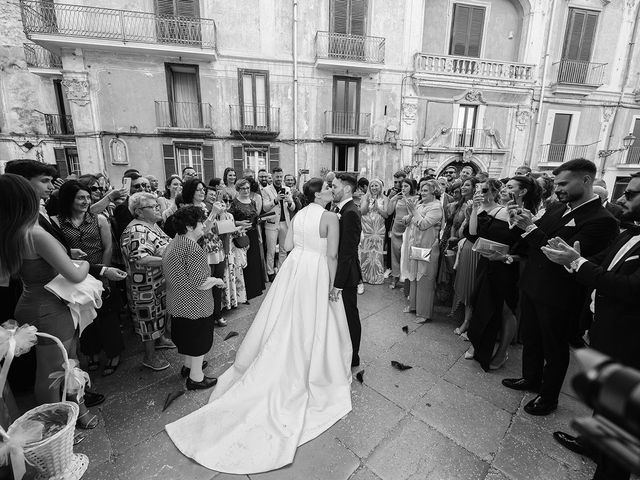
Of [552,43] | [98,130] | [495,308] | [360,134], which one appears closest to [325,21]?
[360,134]

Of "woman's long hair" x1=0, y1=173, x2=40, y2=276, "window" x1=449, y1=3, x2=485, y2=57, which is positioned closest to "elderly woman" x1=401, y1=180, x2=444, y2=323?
"woman's long hair" x1=0, y1=173, x2=40, y2=276

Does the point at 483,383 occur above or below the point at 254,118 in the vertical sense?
below

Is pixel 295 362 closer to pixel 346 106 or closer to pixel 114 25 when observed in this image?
pixel 346 106

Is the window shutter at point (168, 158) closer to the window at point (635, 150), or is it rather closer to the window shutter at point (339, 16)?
the window shutter at point (339, 16)

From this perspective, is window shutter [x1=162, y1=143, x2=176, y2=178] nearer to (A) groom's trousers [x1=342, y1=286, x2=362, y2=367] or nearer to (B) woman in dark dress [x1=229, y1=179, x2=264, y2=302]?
(B) woman in dark dress [x1=229, y1=179, x2=264, y2=302]

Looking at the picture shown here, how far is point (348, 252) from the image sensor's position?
2.72 m

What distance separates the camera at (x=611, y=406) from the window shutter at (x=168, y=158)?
513 inches

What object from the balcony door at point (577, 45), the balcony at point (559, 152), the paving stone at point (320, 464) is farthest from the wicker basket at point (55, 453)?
the balcony door at point (577, 45)

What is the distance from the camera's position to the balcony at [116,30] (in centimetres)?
989

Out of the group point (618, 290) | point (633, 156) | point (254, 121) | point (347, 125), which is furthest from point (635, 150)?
point (618, 290)

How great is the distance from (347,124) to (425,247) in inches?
407

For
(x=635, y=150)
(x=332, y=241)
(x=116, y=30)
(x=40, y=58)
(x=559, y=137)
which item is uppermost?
(x=116, y=30)

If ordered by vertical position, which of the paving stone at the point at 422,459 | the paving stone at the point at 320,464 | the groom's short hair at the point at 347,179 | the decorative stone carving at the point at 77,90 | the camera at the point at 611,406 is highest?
the decorative stone carving at the point at 77,90

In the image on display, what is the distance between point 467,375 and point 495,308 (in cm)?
74
